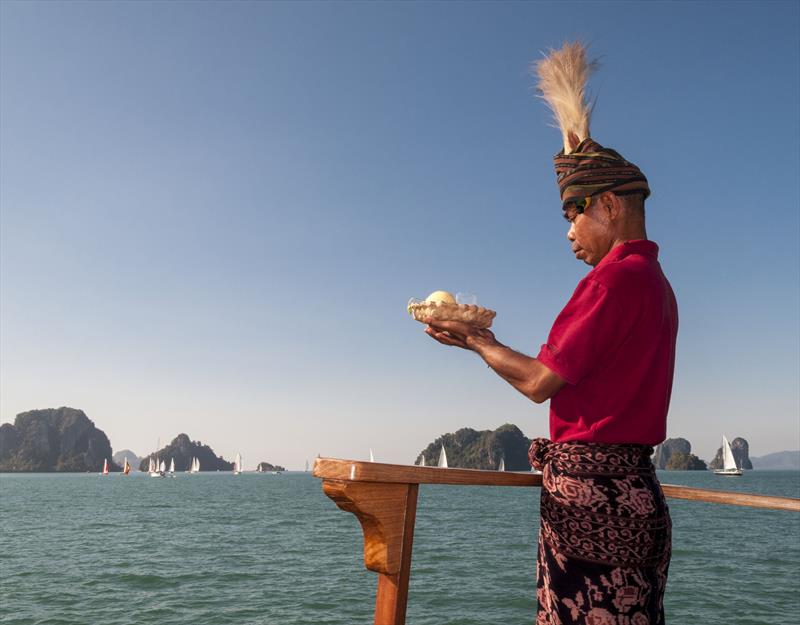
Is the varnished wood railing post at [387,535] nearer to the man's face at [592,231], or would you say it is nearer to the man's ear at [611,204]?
the man's face at [592,231]

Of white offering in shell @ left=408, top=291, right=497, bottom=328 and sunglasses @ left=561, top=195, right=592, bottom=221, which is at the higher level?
sunglasses @ left=561, top=195, right=592, bottom=221

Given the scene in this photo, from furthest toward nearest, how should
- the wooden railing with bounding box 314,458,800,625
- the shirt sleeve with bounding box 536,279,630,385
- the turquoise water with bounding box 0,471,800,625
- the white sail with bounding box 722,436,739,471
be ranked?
the white sail with bounding box 722,436,739,471 → the turquoise water with bounding box 0,471,800,625 → the shirt sleeve with bounding box 536,279,630,385 → the wooden railing with bounding box 314,458,800,625

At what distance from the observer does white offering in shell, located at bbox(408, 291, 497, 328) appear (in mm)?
2338

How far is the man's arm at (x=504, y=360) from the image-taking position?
2068 mm

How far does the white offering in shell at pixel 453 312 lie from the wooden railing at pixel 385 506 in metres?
0.56

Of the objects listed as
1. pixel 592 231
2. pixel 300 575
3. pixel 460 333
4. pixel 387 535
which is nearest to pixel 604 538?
pixel 387 535

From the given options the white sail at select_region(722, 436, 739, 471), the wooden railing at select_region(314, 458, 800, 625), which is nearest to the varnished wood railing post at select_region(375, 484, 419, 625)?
the wooden railing at select_region(314, 458, 800, 625)

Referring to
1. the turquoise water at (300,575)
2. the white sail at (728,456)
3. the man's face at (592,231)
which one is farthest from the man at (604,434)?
the white sail at (728,456)

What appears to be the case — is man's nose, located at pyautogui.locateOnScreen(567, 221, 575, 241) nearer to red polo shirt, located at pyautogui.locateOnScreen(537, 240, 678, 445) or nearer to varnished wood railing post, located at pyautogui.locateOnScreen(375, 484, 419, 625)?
red polo shirt, located at pyautogui.locateOnScreen(537, 240, 678, 445)

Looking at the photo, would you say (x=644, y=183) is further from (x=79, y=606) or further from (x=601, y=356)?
(x=79, y=606)

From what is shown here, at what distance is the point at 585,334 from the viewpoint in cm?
204

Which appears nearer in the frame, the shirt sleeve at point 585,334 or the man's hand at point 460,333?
the shirt sleeve at point 585,334

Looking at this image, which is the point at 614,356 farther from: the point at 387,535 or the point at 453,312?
the point at 387,535

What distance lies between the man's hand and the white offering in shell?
0.07 feet
